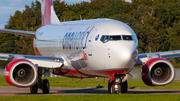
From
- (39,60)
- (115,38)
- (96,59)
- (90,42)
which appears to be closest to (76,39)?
(90,42)

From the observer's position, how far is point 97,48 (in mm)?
19828

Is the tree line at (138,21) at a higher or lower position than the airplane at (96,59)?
higher

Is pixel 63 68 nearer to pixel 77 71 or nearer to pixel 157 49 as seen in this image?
pixel 77 71

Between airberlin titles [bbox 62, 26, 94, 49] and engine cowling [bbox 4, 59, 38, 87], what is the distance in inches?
114

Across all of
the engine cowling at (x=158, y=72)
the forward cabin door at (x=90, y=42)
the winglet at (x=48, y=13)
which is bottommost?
the engine cowling at (x=158, y=72)

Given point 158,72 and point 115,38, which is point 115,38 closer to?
point 115,38

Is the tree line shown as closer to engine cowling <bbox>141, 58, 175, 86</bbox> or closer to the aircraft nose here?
engine cowling <bbox>141, 58, 175, 86</bbox>

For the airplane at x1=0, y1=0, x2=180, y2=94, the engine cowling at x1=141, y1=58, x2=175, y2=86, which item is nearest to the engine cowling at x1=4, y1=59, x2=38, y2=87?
the airplane at x1=0, y1=0, x2=180, y2=94

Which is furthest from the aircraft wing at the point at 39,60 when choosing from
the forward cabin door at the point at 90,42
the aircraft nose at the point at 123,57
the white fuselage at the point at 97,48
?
the aircraft nose at the point at 123,57

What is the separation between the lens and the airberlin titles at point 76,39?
70.8 feet

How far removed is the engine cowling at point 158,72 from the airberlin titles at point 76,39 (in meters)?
3.97

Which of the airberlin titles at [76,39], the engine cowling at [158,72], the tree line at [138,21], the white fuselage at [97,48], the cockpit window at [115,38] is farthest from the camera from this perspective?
the tree line at [138,21]

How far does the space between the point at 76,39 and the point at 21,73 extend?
3840 mm

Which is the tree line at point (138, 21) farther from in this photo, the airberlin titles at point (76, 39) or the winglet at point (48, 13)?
the airberlin titles at point (76, 39)
